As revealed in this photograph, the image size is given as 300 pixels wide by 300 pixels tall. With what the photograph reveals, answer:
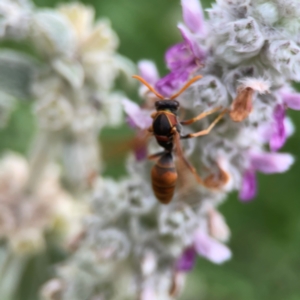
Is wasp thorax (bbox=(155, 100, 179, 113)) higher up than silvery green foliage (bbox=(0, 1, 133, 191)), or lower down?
higher up

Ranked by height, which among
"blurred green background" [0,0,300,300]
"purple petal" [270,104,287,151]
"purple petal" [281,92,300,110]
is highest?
"purple petal" [281,92,300,110]

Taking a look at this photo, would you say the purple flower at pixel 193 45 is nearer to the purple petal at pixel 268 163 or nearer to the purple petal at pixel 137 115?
the purple petal at pixel 137 115

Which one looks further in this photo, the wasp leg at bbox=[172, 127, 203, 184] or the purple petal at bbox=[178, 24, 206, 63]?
the wasp leg at bbox=[172, 127, 203, 184]

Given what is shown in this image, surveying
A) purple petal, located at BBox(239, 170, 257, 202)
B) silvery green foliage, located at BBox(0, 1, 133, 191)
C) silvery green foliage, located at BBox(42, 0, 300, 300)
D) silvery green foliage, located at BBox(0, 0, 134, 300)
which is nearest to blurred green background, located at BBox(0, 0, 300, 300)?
silvery green foliage, located at BBox(0, 0, 134, 300)

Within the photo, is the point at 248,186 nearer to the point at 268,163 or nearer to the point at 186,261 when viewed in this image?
the point at 268,163

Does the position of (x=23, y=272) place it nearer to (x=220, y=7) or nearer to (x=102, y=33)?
(x=102, y=33)

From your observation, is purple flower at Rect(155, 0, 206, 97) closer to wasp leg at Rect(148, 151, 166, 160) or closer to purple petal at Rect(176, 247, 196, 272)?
wasp leg at Rect(148, 151, 166, 160)

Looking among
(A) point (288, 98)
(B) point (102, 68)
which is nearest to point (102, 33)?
(B) point (102, 68)

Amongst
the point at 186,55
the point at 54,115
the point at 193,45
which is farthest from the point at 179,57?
the point at 54,115
